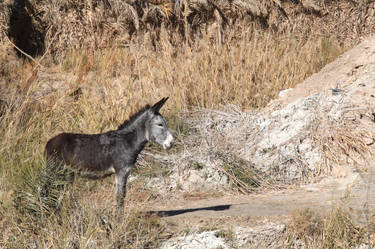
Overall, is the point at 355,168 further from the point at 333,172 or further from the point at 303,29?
the point at 303,29

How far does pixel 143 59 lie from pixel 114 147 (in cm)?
581

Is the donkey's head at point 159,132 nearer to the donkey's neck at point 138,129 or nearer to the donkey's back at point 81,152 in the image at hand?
A: the donkey's neck at point 138,129

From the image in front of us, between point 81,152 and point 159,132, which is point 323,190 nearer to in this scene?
point 159,132

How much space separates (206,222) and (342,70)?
667 cm

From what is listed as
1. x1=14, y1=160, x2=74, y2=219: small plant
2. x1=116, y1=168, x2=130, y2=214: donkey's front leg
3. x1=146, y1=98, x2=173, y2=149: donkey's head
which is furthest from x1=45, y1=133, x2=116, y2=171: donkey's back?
x1=146, y1=98, x2=173, y2=149: donkey's head

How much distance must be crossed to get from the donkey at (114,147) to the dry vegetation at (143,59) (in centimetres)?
72

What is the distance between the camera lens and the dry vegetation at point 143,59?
10.5m

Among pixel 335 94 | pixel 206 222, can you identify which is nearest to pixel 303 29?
pixel 335 94

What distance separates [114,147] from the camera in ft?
24.0

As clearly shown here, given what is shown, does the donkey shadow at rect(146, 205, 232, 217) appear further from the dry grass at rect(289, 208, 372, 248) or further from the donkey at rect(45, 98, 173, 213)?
the dry grass at rect(289, 208, 372, 248)

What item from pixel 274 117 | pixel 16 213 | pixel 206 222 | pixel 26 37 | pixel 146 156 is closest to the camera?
pixel 16 213

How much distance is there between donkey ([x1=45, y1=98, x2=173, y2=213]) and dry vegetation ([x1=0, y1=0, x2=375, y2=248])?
717 mm

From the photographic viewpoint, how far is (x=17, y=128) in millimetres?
9664

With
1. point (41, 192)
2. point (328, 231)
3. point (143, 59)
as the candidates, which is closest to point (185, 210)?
point (41, 192)
